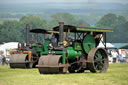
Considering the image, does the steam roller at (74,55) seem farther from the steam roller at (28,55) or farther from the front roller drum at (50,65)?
the steam roller at (28,55)

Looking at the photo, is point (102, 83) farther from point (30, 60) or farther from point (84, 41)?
point (30, 60)

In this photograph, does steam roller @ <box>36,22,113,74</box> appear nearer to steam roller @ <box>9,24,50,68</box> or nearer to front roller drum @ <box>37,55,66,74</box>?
front roller drum @ <box>37,55,66,74</box>

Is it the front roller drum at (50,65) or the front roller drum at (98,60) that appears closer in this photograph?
the front roller drum at (50,65)

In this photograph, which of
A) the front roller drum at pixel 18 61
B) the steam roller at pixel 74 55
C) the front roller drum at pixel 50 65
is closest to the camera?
the front roller drum at pixel 50 65

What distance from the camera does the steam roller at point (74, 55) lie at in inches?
682

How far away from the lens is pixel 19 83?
536 inches

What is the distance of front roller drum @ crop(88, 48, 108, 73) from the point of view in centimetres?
1861

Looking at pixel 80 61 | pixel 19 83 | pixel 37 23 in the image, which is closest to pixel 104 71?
pixel 80 61

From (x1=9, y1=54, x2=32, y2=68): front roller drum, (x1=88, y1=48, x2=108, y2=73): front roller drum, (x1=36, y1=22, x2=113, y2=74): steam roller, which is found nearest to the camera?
(x1=36, y1=22, x2=113, y2=74): steam roller

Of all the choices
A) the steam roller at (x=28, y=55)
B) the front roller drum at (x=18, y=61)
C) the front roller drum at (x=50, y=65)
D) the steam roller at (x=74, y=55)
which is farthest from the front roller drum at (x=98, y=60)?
the front roller drum at (x=18, y=61)

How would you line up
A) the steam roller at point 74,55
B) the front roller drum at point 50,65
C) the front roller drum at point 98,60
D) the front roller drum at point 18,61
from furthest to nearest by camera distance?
1. the front roller drum at point 18,61
2. the front roller drum at point 98,60
3. the steam roller at point 74,55
4. the front roller drum at point 50,65

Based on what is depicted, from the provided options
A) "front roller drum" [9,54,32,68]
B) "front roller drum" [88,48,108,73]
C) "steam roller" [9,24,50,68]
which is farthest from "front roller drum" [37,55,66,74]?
"front roller drum" [9,54,32,68]

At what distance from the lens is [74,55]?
18672 mm

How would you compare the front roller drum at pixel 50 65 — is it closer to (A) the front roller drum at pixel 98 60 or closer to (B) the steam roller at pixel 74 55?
(B) the steam roller at pixel 74 55
